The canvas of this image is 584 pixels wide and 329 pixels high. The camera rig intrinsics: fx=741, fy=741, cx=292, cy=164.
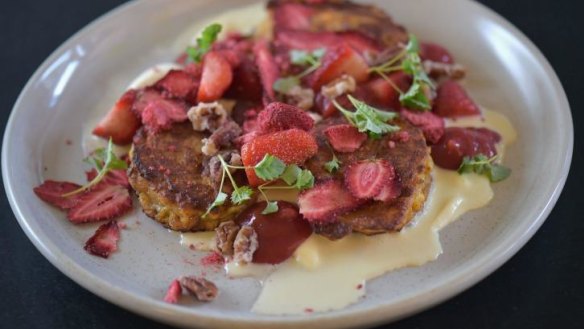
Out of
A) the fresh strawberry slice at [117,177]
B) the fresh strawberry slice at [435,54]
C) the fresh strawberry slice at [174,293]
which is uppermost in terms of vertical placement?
the fresh strawberry slice at [435,54]

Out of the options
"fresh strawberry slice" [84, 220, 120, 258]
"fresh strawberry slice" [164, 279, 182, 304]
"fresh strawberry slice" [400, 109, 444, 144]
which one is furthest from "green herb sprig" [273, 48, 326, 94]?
"fresh strawberry slice" [164, 279, 182, 304]

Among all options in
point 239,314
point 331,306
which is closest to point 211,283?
point 239,314

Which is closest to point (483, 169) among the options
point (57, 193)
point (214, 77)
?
point (214, 77)

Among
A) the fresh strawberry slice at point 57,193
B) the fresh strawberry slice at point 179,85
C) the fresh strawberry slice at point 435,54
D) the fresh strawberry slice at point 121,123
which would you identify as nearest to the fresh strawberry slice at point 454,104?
the fresh strawberry slice at point 435,54

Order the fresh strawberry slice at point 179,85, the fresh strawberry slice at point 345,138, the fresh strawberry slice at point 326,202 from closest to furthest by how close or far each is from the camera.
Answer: the fresh strawberry slice at point 326,202
the fresh strawberry slice at point 345,138
the fresh strawberry slice at point 179,85

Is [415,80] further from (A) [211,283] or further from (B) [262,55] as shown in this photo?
(A) [211,283]

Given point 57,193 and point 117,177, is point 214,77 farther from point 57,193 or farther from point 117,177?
point 57,193

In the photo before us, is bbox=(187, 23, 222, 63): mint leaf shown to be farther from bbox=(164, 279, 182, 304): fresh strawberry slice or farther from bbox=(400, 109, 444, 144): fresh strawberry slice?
bbox=(164, 279, 182, 304): fresh strawberry slice

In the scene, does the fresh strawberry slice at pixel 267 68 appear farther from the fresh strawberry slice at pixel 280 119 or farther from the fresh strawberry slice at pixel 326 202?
the fresh strawberry slice at pixel 326 202
